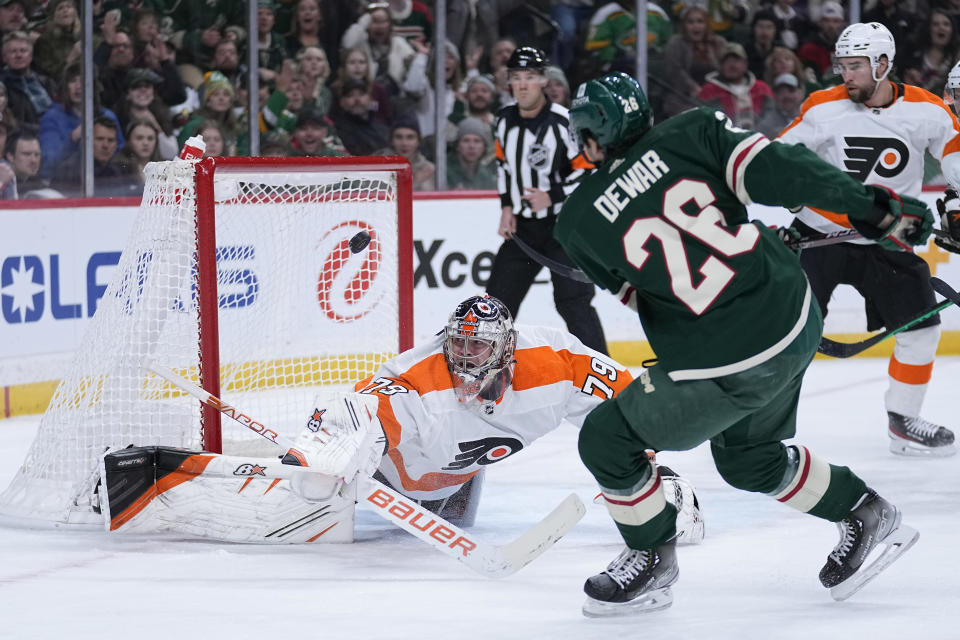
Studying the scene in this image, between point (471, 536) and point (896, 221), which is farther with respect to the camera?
point (471, 536)

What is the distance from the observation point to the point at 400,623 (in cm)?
253

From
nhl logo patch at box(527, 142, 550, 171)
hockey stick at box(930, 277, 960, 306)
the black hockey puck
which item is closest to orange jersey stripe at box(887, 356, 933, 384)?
hockey stick at box(930, 277, 960, 306)

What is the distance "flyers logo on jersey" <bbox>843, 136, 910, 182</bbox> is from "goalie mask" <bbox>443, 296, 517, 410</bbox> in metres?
1.72

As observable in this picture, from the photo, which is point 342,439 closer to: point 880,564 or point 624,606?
point 624,606

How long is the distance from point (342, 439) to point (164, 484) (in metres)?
0.70

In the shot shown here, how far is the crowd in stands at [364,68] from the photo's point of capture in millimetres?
5477

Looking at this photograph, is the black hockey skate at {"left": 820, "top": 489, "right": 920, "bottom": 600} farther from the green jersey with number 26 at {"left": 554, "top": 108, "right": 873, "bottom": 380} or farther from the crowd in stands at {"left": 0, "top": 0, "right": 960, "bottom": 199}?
the crowd in stands at {"left": 0, "top": 0, "right": 960, "bottom": 199}

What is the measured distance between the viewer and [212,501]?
128 inches

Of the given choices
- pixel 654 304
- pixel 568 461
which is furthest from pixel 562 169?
pixel 654 304

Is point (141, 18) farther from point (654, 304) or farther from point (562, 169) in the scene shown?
point (654, 304)

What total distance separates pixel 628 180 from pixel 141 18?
395cm

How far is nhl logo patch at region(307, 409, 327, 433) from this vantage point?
2.82 metres

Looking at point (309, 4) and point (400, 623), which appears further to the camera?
point (309, 4)

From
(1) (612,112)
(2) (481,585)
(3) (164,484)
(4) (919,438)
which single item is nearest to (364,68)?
(4) (919,438)
